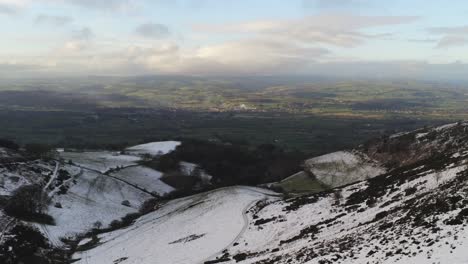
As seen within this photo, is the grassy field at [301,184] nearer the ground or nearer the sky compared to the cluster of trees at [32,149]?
nearer the ground

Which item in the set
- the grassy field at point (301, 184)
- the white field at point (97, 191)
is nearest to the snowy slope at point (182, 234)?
the white field at point (97, 191)

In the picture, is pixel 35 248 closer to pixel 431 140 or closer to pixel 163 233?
pixel 163 233

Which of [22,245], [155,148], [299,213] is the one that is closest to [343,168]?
[299,213]

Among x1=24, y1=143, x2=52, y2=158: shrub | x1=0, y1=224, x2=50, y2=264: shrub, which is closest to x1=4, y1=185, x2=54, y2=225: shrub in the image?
x1=0, y1=224, x2=50, y2=264: shrub

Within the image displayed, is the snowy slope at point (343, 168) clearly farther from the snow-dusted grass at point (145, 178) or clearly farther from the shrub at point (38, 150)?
the shrub at point (38, 150)

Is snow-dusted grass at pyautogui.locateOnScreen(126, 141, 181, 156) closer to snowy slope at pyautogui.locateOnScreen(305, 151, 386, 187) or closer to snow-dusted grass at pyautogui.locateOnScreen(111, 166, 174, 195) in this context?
snow-dusted grass at pyautogui.locateOnScreen(111, 166, 174, 195)

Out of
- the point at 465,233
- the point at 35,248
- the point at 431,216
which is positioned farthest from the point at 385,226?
the point at 35,248

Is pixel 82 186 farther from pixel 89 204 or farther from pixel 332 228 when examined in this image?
pixel 332 228
